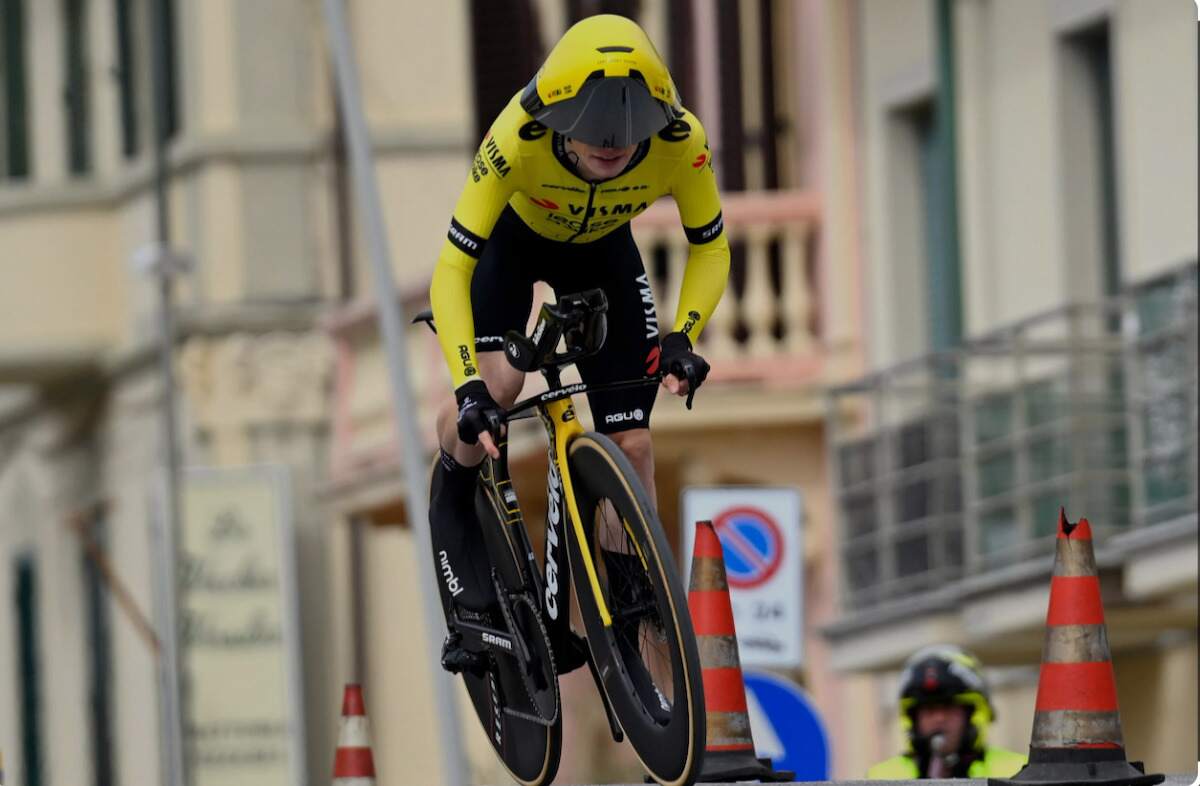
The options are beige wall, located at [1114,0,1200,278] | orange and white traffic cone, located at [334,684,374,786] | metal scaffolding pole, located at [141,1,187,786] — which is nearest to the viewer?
orange and white traffic cone, located at [334,684,374,786]

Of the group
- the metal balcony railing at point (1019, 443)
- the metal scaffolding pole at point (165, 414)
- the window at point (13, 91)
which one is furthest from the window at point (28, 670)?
the metal balcony railing at point (1019, 443)

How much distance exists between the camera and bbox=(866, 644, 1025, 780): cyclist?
17.9 metres

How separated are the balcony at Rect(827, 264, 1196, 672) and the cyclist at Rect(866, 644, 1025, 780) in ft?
15.7

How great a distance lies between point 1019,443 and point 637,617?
1240 cm

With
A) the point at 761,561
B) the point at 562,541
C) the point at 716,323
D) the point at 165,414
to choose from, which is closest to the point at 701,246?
the point at 562,541

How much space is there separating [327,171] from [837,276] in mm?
8349

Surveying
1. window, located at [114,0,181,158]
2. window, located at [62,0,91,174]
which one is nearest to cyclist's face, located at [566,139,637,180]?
window, located at [114,0,181,158]

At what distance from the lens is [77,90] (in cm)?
4188

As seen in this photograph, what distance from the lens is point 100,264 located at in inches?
1628

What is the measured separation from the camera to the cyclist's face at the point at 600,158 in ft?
42.3

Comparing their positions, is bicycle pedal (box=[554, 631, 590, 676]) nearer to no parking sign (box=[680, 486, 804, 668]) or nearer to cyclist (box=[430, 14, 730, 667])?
cyclist (box=[430, 14, 730, 667])

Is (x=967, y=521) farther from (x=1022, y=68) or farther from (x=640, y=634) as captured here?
(x=640, y=634)

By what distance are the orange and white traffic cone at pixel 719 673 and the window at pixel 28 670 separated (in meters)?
30.0

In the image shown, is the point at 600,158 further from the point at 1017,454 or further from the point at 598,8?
the point at 598,8
